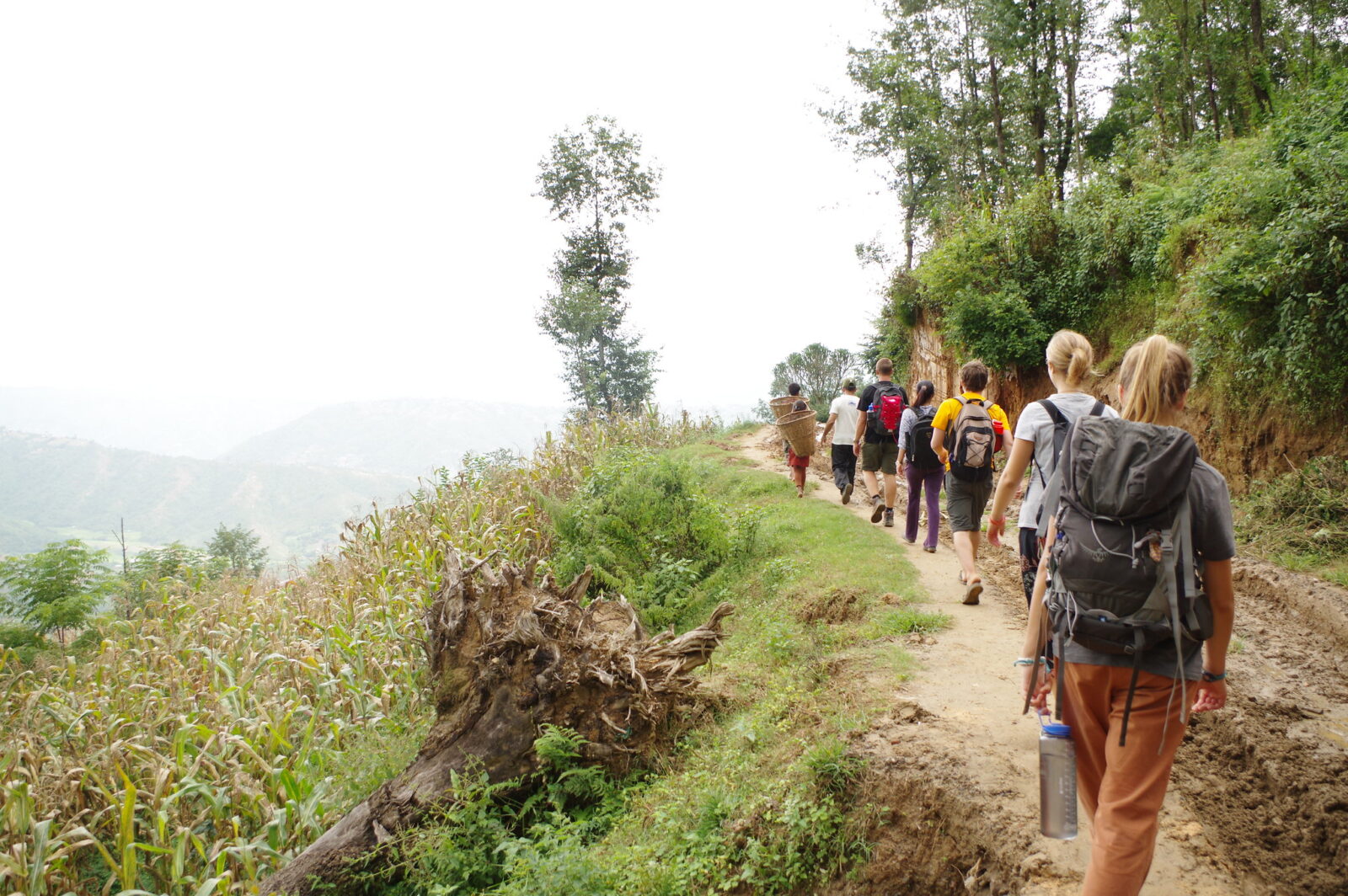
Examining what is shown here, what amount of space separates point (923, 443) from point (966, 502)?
1.49 m

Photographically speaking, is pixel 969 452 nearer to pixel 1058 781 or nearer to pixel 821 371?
pixel 1058 781

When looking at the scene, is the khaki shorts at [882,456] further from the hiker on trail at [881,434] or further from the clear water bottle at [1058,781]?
the clear water bottle at [1058,781]

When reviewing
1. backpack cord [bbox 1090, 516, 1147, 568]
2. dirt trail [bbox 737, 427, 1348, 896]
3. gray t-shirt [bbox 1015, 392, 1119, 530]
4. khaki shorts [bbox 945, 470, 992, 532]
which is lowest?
dirt trail [bbox 737, 427, 1348, 896]

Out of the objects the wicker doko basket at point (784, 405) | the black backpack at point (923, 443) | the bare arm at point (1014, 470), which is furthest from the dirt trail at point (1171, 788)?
the wicker doko basket at point (784, 405)

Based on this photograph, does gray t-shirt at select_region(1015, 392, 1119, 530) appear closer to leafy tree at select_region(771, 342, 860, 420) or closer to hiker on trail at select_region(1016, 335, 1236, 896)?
hiker on trail at select_region(1016, 335, 1236, 896)

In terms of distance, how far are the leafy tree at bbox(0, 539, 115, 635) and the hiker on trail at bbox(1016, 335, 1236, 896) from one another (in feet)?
46.1

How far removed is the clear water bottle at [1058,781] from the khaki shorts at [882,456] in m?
6.75

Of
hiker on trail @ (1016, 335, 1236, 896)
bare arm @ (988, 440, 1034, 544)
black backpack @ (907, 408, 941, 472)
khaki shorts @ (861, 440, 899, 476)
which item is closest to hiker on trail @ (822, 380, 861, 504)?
khaki shorts @ (861, 440, 899, 476)

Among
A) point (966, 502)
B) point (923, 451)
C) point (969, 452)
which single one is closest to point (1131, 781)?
point (969, 452)

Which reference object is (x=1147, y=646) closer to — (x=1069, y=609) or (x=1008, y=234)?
(x=1069, y=609)

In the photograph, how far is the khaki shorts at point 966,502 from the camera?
6008mm

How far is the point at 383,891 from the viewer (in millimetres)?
4152

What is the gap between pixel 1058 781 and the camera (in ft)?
7.70

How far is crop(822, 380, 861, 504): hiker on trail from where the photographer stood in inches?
392
